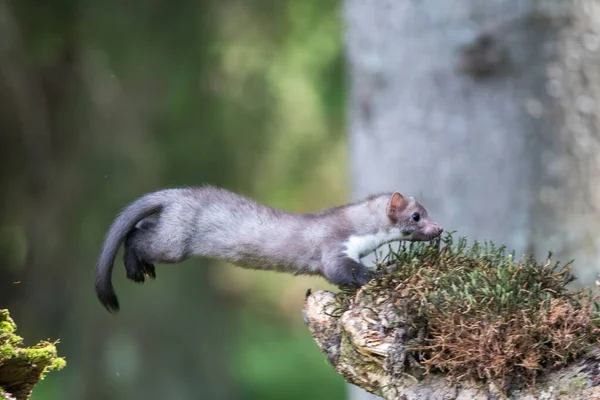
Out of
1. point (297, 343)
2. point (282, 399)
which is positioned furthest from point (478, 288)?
point (297, 343)

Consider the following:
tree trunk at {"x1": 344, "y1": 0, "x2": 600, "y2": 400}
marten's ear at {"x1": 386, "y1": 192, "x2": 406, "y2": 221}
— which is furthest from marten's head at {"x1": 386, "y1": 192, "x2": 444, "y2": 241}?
tree trunk at {"x1": 344, "y1": 0, "x2": 600, "y2": 400}

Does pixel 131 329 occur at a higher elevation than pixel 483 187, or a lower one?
higher

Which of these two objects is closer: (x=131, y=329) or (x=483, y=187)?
(x=483, y=187)

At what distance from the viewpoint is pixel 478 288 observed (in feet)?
10.2

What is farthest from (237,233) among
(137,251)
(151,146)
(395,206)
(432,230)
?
(151,146)

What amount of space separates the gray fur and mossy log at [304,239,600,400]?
78 centimetres

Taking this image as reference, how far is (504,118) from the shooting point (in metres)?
5.63

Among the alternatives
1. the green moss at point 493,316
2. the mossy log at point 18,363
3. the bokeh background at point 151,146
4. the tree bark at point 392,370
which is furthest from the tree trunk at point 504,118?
the mossy log at point 18,363

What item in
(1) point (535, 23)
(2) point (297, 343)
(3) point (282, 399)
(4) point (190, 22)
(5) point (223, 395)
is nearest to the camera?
(1) point (535, 23)

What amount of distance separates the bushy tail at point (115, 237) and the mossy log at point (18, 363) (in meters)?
0.80

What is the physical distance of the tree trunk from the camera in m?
5.54

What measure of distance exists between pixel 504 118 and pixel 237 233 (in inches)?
89.2

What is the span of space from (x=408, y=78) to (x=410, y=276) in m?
2.76

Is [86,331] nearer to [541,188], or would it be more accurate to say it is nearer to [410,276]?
[541,188]
